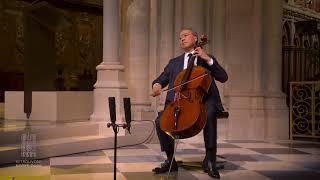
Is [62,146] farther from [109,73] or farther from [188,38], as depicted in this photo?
[188,38]

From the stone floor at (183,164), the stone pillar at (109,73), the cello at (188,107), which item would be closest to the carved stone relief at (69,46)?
the stone pillar at (109,73)

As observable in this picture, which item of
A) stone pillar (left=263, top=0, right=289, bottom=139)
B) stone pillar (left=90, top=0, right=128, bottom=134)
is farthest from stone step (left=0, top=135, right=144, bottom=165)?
stone pillar (left=263, top=0, right=289, bottom=139)

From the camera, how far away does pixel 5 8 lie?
1043 cm

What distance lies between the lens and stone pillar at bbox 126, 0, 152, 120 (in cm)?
729

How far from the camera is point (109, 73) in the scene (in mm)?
6707

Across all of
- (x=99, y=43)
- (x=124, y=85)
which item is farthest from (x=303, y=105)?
(x=99, y=43)

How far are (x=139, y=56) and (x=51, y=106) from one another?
5.06 feet

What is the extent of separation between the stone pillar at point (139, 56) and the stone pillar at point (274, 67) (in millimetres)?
1991

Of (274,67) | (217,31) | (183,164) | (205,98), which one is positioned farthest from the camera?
(274,67)

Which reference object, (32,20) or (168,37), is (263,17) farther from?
(32,20)

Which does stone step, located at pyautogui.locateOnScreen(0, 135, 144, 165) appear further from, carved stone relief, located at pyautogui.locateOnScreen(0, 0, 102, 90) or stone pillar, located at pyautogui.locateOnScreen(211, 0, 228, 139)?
carved stone relief, located at pyautogui.locateOnScreen(0, 0, 102, 90)

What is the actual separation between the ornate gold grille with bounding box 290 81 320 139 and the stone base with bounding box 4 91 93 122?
3.45 meters

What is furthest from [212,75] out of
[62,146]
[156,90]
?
[62,146]

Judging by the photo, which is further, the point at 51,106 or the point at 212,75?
the point at 51,106
